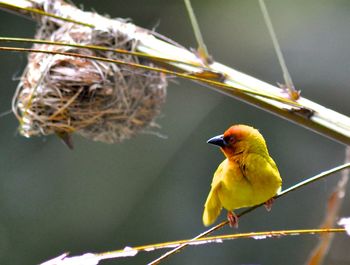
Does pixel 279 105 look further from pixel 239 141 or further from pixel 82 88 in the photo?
pixel 82 88

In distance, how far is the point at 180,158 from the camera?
4.94 meters

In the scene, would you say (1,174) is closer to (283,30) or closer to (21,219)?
(21,219)

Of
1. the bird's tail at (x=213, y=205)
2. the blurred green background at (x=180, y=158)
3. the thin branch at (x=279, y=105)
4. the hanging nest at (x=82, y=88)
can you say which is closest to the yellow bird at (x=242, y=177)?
the bird's tail at (x=213, y=205)

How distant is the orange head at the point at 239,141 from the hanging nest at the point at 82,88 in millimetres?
756

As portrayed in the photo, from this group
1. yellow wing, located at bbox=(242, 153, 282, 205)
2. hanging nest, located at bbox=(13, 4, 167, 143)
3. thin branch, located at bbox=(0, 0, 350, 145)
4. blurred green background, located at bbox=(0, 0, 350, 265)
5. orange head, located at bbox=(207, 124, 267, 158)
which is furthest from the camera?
blurred green background, located at bbox=(0, 0, 350, 265)

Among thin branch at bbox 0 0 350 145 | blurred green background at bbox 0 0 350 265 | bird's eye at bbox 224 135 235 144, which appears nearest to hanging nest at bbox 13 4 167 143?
thin branch at bbox 0 0 350 145

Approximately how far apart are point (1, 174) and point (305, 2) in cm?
249

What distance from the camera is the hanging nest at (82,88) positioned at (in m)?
2.28

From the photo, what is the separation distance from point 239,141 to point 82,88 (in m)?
0.90

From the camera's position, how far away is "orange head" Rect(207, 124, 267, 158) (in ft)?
4.97

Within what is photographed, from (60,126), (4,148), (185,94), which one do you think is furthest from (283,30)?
(60,126)

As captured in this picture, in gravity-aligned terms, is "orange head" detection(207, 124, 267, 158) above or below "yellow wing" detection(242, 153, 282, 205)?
above

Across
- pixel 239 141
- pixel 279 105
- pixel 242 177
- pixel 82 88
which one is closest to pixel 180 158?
pixel 82 88

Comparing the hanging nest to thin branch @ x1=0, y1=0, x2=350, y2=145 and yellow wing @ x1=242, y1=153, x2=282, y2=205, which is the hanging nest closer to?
thin branch @ x1=0, y1=0, x2=350, y2=145
